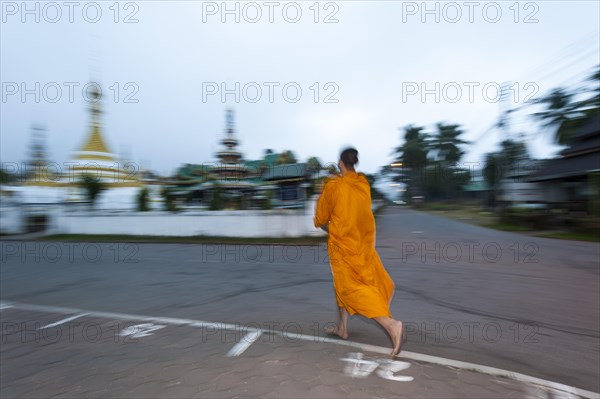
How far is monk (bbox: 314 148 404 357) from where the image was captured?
3.48m

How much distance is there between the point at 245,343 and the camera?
3834 mm

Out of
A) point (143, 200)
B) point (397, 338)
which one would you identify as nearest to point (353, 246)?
point (397, 338)

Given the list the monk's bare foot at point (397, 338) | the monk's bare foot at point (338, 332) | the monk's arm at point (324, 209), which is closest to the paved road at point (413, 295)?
the monk's bare foot at point (338, 332)

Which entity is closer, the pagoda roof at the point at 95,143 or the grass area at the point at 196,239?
the grass area at the point at 196,239

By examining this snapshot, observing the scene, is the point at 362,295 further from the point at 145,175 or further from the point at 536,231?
the point at 145,175

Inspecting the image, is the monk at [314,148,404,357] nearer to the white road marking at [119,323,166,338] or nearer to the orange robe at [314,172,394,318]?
the orange robe at [314,172,394,318]

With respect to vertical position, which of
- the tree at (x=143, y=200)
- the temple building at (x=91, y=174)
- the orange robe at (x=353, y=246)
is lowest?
the orange robe at (x=353, y=246)

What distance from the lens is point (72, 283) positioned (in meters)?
7.54

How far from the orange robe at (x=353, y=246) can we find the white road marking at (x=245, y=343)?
3.14 feet

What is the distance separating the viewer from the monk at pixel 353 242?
348 cm

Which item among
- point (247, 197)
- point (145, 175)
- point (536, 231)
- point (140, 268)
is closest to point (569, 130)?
point (536, 231)

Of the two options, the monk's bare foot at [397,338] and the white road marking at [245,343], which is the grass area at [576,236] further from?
the white road marking at [245,343]

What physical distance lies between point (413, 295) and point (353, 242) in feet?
9.86

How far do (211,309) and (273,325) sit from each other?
47.8 inches
